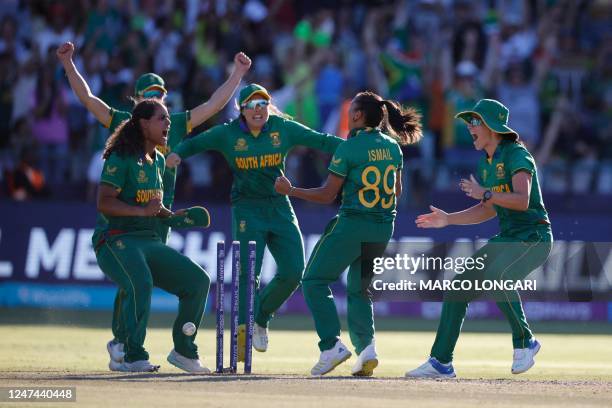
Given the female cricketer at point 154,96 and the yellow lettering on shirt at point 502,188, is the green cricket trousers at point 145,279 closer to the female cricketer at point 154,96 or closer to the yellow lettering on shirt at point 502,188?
the female cricketer at point 154,96

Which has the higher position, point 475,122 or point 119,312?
point 475,122

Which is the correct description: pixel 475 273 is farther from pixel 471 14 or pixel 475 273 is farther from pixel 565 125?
pixel 471 14

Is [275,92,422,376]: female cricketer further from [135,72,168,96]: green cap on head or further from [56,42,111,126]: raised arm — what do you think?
[56,42,111,126]: raised arm

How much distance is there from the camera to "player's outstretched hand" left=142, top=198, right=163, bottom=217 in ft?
36.1

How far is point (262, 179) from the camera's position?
1205cm

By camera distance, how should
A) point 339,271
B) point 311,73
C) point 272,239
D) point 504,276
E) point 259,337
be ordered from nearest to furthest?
point 504,276
point 339,271
point 272,239
point 259,337
point 311,73

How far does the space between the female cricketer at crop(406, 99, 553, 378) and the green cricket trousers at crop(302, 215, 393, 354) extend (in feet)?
1.65

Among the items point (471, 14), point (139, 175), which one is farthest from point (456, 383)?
point (471, 14)

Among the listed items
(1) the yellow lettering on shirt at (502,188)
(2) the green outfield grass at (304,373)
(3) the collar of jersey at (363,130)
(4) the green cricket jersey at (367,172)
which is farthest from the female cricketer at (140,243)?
(1) the yellow lettering on shirt at (502,188)

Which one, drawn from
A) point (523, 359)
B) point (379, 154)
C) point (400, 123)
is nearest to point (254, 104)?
point (400, 123)

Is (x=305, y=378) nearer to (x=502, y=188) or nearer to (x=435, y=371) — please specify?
(x=435, y=371)

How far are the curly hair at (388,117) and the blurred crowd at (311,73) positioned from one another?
8436mm

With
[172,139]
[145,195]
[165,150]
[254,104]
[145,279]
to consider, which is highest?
[254,104]

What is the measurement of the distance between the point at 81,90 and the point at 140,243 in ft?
5.69
